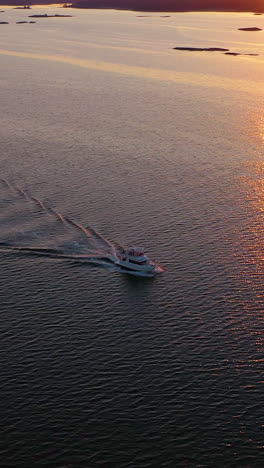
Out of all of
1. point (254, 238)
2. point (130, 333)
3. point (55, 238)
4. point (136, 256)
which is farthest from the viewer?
point (254, 238)

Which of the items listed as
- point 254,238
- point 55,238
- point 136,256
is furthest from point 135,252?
point 254,238

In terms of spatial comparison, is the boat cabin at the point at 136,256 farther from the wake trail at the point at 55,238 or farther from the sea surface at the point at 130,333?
the wake trail at the point at 55,238

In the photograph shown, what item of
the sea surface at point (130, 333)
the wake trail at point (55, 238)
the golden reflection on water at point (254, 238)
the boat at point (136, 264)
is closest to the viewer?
the sea surface at point (130, 333)

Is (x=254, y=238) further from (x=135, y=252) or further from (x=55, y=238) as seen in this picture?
(x=55, y=238)

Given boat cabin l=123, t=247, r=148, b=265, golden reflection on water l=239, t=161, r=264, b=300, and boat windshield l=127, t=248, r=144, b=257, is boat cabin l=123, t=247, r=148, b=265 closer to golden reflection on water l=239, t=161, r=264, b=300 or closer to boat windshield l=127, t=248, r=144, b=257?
boat windshield l=127, t=248, r=144, b=257

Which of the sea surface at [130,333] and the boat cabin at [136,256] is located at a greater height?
the boat cabin at [136,256]

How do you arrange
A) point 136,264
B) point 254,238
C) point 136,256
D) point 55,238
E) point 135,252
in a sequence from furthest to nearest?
point 254,238 → point 55,238 → point 135,252 → point 136,256 → point 136,264

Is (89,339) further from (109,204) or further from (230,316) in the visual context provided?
(109,204)

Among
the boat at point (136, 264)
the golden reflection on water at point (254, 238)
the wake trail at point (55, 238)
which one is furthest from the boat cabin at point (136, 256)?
the golden reflection on water at point (254, 238)

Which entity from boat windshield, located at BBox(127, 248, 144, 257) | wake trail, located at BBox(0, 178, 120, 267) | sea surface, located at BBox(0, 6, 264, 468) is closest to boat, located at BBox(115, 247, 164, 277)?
boat windshield, located at BBox(127, 248, 144, 257)
